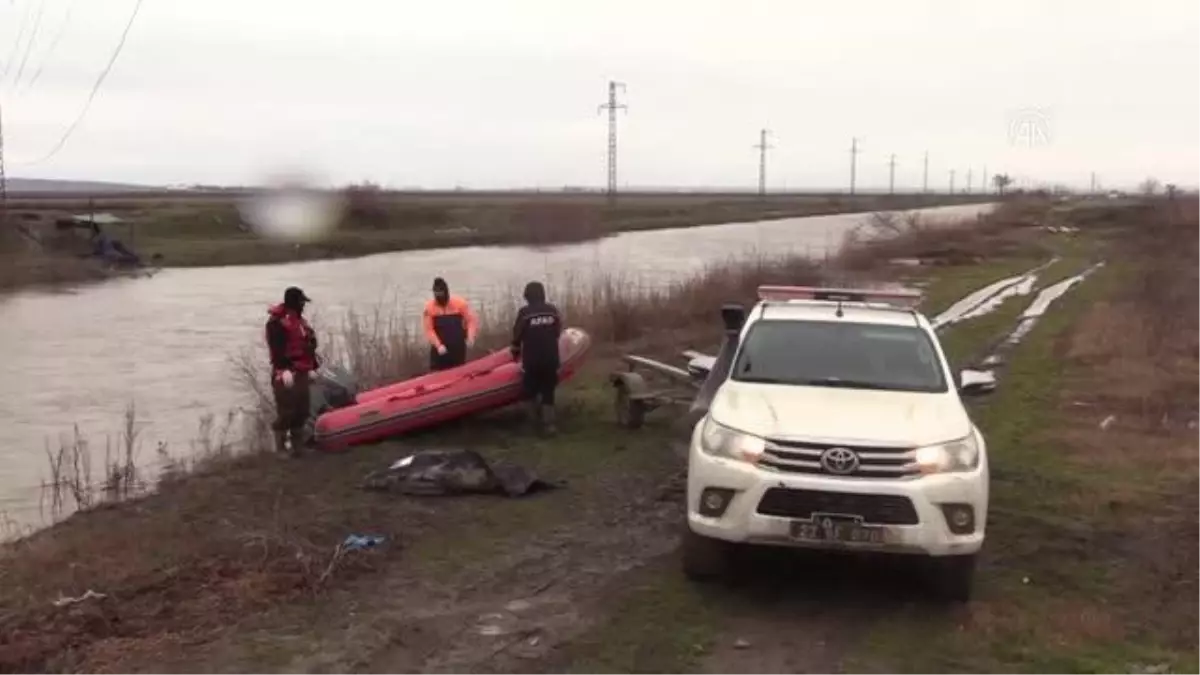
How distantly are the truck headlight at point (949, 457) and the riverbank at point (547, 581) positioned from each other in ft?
2.82

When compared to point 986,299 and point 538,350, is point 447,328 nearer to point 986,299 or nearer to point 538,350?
point 538,350

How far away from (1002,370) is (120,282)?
3647cm

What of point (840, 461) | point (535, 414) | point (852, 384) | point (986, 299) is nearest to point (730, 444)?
point (840, 461)

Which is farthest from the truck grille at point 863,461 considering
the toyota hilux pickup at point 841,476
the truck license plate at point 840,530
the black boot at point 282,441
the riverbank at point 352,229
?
the riverbank at point 352,229

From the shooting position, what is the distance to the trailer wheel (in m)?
12.9

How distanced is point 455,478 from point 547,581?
2.62 m

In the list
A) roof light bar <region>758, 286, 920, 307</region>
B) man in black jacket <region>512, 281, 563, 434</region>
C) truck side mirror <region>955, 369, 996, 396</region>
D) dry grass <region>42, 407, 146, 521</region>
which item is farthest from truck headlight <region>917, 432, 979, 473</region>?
dry grass <region>42, 407, 146, 521</region>

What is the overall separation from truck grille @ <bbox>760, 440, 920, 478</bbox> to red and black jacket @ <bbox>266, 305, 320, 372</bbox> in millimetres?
5997

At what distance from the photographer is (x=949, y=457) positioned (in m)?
6.72

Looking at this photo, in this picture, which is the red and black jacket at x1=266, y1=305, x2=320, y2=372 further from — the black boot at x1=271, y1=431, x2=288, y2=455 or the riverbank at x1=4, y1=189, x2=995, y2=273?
the riverbank at x1=4, y1=189, x2=995, y2=273

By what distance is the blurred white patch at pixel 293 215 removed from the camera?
3331 cm

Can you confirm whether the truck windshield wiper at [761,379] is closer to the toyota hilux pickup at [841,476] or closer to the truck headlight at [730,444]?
the toyota hilux pickup at [841,476]

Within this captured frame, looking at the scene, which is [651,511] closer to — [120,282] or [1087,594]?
[1087,594]

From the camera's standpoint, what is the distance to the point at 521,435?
12.7 metres
